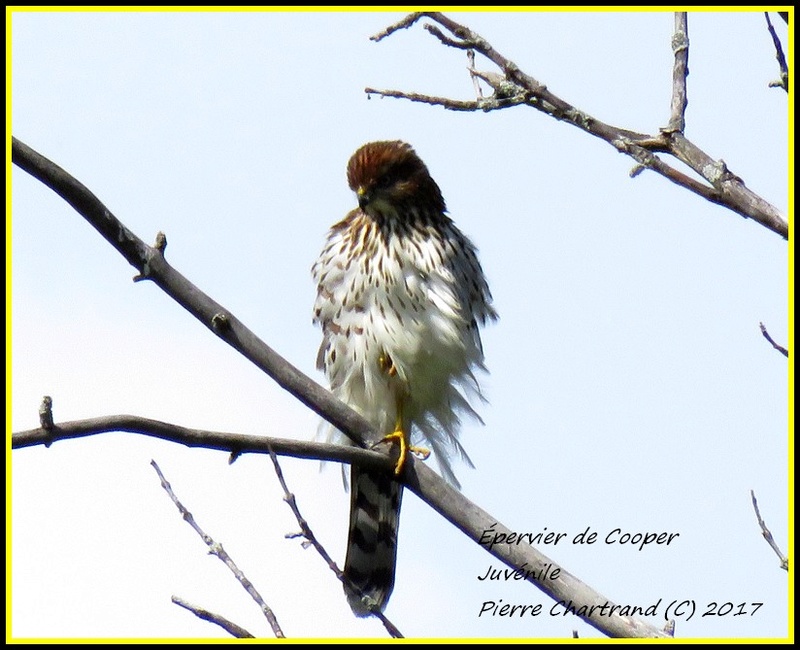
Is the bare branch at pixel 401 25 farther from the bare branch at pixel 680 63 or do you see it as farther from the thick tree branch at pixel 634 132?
the bare branch at pixel 680 63

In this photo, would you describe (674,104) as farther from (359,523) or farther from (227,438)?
(359,523)

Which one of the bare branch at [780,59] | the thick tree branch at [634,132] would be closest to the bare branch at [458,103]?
the thick tree branch at [634,132]

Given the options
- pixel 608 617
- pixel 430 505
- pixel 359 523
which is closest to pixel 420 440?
pixel 359 523

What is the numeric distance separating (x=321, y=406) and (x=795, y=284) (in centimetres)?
159

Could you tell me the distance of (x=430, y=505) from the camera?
395cm

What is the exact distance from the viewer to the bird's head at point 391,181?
511 centimetres

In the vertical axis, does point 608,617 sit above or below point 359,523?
below

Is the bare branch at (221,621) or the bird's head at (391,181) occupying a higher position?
the bird's head at (391,181)

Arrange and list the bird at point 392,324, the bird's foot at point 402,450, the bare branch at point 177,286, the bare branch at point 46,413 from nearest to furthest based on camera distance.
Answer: the bare branch at point 46,413, the bare branch at point 177,286, the bird's foot at point 402,450, the bird at point 392,324

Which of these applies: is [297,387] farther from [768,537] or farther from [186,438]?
[768,537]

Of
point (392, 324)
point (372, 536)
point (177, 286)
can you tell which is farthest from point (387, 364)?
point (177, 286)

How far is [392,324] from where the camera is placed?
466 cm

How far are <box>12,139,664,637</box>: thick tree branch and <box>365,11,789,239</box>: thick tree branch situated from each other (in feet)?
2.72

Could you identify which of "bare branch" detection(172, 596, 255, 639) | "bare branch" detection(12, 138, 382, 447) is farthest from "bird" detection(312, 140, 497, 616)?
"bare branch" detection(172, 596, 255, 639)
